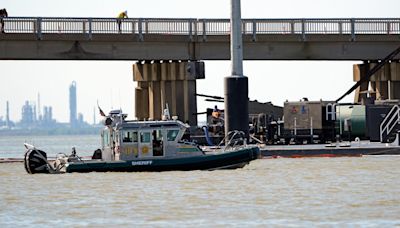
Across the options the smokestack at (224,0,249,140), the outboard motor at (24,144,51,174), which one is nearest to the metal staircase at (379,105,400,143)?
the smokestack at (224,0,249,140)

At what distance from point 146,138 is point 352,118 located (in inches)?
961

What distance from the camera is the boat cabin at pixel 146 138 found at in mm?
62000

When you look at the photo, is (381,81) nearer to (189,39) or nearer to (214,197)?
(189,39)

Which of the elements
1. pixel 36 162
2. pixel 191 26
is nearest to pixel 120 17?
pixel 191 26

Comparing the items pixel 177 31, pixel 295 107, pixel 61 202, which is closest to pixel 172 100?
pixel 177 31

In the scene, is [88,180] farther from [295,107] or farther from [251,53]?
[251,53]

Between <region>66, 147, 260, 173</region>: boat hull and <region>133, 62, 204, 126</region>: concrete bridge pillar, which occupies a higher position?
<region>133, 62, 204, 126</region>: concrete bridge pillar

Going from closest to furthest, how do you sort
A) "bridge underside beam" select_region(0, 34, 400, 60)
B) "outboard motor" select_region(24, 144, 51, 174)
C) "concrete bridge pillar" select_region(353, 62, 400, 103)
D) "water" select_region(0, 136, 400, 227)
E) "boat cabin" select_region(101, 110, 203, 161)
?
"water" select_region(0, 136, 400, 227), "boat cabin" select_region(101, 110, 203, 161), "outboard motor" select_region(24, 144, 51, 174), "bridge underside beam" select_region(0, 34, 400, 60), "concrete bridge pillar" select_region(353, 62, 400, 103)

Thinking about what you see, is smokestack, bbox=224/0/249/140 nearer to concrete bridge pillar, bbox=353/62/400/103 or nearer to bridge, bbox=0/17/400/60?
bridge, bbox=0/17/400/60

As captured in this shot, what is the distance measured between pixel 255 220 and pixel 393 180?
1548cm

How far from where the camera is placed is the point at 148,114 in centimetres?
9531

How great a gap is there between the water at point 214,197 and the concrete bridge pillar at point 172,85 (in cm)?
2215

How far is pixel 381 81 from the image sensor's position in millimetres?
95438

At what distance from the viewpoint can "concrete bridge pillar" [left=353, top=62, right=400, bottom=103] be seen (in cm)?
9412
